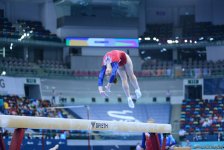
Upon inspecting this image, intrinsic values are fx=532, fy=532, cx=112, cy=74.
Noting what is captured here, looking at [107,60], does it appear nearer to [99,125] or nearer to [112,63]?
[112,63]

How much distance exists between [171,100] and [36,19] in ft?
35.2

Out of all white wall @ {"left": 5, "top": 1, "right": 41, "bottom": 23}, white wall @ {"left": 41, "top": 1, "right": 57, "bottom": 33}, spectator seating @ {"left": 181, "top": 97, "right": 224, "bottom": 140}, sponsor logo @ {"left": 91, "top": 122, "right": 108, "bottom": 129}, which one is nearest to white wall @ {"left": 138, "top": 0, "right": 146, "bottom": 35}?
white wall @ {"left": 41, "top": 1, "right": 57, "bottom": 33}

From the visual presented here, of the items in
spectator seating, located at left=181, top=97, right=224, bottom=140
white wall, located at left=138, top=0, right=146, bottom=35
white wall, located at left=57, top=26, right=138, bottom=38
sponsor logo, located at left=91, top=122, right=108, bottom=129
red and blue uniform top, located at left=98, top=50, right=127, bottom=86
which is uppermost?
white wall, located at left=138, top=0, right=146, bottom=35

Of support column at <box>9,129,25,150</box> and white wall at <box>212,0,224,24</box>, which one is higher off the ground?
white wall at <box>212,0,224,24</box>

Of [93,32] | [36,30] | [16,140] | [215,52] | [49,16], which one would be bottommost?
[16,140]

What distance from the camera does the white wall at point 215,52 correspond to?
117 feet

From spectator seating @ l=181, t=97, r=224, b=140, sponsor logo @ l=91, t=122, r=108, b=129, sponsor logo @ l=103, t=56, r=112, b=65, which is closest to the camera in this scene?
sponsor logo @ l=91, t=122, r=108, b=129

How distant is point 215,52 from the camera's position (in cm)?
3597

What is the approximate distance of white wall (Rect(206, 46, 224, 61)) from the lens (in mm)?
35688

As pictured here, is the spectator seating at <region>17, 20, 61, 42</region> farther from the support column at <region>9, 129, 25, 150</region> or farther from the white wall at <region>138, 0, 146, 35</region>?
the support column at <region>9, 129, 25, 150</region>

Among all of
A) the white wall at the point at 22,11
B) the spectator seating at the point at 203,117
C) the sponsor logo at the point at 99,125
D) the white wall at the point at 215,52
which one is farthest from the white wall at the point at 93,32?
the sponsor logo at the point at 99,125

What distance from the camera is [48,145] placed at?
912 inches

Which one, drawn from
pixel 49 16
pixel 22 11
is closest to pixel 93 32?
pixel 49 16

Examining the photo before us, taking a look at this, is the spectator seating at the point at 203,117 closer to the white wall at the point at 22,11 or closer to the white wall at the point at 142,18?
the white wall at the point at 142,18
